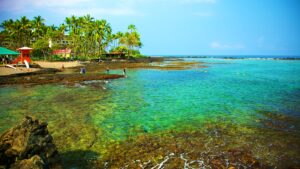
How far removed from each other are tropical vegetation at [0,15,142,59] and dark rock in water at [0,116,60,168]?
7064 cm

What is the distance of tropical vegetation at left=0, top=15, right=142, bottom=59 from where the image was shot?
77.8 metres

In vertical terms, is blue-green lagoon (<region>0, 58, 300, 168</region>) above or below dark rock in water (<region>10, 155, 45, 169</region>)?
below

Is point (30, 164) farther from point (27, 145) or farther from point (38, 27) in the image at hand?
point (38, 27)

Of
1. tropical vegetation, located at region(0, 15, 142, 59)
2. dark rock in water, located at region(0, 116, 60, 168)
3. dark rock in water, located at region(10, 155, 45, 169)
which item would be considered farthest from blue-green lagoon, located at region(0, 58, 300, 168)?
tropical vegetation, located at region(0, 15, 142, 59)

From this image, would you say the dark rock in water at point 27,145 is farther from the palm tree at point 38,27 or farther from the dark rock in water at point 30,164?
the palm tree at point 38,27

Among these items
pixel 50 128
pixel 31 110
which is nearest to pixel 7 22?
pixel 31 110

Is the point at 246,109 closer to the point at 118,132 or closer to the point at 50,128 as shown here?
the point at 118,132

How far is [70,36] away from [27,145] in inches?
3510

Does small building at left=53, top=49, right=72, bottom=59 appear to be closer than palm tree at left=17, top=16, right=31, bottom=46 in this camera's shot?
No

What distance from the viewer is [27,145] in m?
7.67

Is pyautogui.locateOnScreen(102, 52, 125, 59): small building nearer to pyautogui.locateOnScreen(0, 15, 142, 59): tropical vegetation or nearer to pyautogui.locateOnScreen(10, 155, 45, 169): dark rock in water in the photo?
pyautogui.locateOnScreen(0, 15, 142, 59): tropical vegetation

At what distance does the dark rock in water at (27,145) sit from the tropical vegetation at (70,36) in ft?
232

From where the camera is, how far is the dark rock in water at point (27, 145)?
7602 millimetres

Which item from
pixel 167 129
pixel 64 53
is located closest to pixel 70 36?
pixel 64 53
